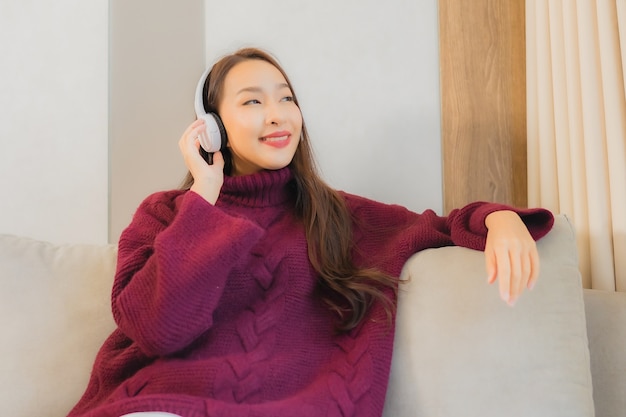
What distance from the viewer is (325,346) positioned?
3.81ft

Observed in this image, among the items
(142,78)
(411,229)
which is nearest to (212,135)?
(411,229)

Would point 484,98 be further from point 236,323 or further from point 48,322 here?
point 48,322

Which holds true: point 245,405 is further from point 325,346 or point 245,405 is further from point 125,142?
point 125,142

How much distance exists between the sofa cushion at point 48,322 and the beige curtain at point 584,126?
1017mm

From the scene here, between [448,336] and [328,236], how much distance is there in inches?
13.0

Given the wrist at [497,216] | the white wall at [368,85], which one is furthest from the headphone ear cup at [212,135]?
the wrist at [497,216]

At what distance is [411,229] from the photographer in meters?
1.24

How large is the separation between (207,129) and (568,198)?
82 cm

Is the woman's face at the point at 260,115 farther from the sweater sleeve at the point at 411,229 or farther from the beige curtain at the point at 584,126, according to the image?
the beige curtain at the point at 584,126

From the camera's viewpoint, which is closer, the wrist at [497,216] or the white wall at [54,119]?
the wrist at [497,216]

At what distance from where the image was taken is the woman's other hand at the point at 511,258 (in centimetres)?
93

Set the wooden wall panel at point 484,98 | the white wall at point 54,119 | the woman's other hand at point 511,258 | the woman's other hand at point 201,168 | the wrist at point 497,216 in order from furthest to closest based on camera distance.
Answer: the white wall at point 54,119, the wooden wall panel at point 484,98, the woman's other hand at point 201,168, the wrist at point 497,216, the woman's other hand at point 511,258

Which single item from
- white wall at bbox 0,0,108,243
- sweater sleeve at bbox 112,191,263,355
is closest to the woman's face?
sweater sleeve at bbox 112,191,263,355

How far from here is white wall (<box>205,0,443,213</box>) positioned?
159cm
